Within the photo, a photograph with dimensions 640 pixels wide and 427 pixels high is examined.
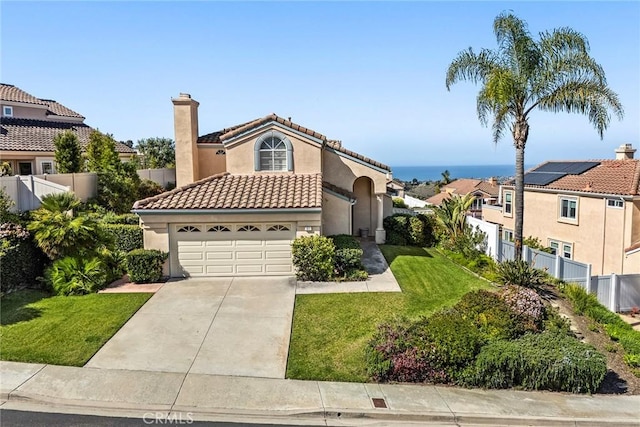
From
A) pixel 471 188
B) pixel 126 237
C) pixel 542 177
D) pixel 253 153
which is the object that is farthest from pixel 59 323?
pixel 471 188

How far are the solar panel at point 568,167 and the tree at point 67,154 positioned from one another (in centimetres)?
2763

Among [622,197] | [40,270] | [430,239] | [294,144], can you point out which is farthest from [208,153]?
[622,197]

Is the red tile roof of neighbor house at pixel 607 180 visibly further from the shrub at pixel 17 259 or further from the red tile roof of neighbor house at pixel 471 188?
the shrub at pixel 17 259

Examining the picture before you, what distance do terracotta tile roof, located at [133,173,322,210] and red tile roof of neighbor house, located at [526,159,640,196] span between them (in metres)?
15.3

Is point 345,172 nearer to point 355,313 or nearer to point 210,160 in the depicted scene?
point 210,160

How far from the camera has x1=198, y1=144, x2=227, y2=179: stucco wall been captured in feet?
76.9

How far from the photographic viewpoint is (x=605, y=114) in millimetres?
16547

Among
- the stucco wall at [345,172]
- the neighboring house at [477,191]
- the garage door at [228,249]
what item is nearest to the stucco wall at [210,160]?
the stucco wall at [345,172]

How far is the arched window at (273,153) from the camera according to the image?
20766mm

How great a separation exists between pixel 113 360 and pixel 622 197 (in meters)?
23.2

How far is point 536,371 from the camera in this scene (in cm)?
1033

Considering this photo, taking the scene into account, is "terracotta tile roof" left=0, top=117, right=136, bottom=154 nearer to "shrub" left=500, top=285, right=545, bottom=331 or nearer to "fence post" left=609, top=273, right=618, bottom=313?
"shrub" left=500, top=285, right=545, bottom=331

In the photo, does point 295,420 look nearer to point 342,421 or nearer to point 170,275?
point 342,421

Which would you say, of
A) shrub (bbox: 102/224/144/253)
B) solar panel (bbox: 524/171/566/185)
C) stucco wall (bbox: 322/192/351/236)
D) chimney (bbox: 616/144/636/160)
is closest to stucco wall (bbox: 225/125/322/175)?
stucco wall (bbox: 322/192/351/236)
